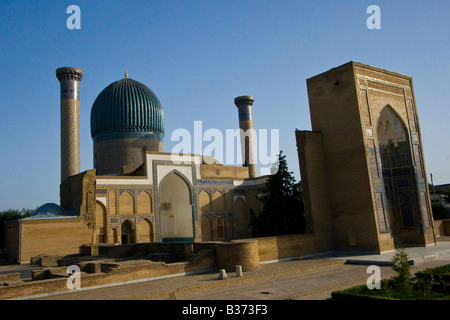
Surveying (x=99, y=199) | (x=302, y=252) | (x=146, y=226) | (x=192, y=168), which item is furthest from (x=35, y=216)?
(x=302, y=252)

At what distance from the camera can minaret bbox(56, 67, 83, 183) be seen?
79.8 feet

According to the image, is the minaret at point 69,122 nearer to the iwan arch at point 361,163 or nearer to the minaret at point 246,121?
the minaret at point 246,121

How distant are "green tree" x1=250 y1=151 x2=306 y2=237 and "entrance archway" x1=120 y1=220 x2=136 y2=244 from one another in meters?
7.24

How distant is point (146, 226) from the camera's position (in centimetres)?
2145

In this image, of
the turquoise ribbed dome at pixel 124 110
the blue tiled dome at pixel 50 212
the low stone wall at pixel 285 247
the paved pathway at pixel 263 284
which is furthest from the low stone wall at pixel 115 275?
the turquoise ribbed dome at pixel 124 110

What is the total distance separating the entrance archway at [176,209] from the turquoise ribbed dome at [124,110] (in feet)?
16.7

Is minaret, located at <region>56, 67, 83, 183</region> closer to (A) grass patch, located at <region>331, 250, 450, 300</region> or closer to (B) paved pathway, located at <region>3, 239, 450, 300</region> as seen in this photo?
(B) paved pathway, located at <region>3, 239, 450, 300</region>

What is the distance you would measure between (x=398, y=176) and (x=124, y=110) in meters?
18.1

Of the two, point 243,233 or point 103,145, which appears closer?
point 243,233

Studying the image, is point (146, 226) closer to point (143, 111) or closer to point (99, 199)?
point (99, 199)
